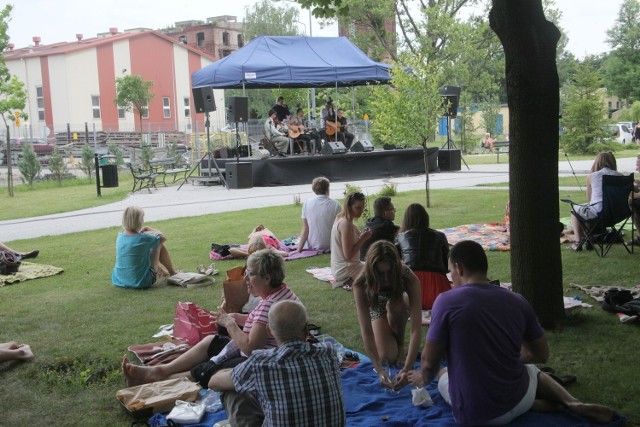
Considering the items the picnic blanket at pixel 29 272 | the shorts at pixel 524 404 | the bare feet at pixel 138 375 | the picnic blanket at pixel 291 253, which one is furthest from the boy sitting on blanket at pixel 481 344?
the picnic blanket at pixel 29 272

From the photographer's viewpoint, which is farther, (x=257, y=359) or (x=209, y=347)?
(x=209, y=347)

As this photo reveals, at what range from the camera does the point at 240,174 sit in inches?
709

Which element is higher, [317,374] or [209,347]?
[317,374]

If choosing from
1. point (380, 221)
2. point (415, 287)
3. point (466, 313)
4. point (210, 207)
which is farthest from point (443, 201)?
point (466, 313)

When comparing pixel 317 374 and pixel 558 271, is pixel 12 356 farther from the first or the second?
pixel 558 271

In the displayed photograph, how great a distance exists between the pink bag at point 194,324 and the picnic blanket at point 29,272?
367 cm

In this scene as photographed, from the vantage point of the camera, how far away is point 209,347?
451 cm

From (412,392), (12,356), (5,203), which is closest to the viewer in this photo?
(412,392)

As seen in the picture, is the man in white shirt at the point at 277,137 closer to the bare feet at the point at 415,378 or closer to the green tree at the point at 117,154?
the green tree at the point at 117,154

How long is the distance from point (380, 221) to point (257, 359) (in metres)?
3.66

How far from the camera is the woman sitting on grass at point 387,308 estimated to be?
4.23 m

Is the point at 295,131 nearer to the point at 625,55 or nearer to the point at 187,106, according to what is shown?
the point at 187,106

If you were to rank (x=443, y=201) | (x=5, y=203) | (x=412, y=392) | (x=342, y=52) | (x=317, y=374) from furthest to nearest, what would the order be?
1. (x=342, y=52)
2. (x=5, y=203)
3. (x=443, y=201)
4. (x=412, y=392)
5. (x=317, y=374)

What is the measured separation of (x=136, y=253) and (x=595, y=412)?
5.04m
